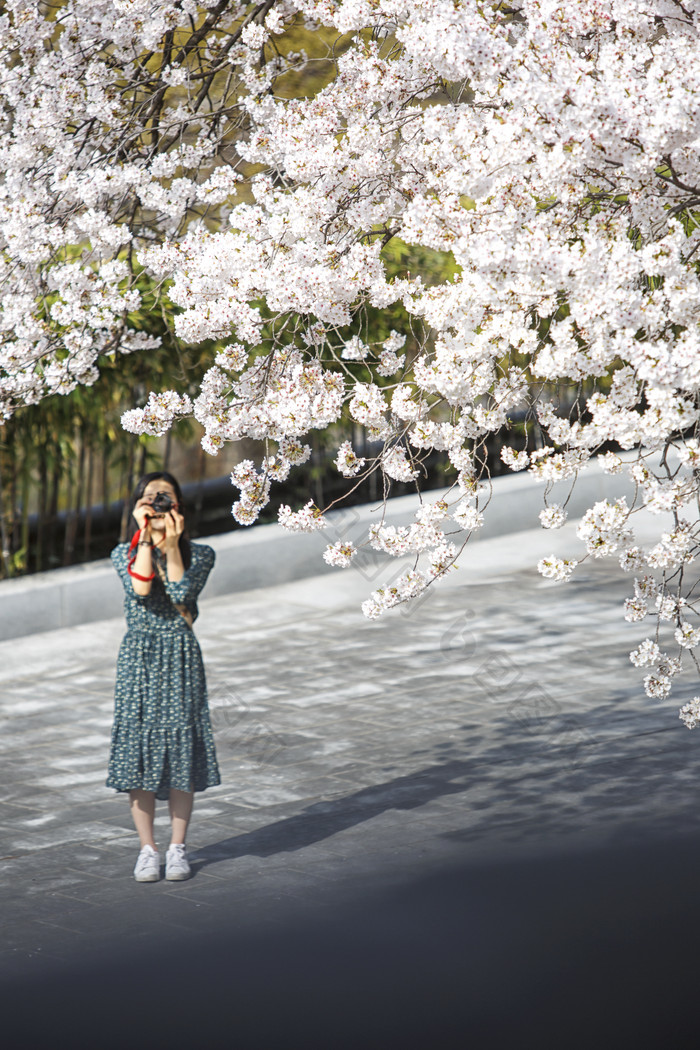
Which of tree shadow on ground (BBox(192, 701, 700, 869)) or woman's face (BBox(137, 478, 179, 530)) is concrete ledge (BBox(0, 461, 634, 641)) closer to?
tree shadow on ground (BBox(192, 701, 700, 869))

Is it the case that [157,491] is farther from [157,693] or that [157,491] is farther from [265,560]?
[265,560]

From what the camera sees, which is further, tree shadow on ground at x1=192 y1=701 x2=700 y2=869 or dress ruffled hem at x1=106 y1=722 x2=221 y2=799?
tree shadow on ground at x1=192 y1=701 x2=700 y2=869

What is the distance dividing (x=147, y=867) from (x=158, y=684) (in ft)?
2.05

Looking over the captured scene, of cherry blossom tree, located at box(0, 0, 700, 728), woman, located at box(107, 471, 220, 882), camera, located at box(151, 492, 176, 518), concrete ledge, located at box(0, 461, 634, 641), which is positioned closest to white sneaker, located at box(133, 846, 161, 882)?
woman, located at box(107, 471, 220, 882)

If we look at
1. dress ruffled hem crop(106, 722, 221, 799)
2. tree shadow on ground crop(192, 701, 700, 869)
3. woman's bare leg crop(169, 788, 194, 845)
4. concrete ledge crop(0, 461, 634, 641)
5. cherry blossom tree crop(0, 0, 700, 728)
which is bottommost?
tree shadow on ground crop(192, 701, 700, 869)

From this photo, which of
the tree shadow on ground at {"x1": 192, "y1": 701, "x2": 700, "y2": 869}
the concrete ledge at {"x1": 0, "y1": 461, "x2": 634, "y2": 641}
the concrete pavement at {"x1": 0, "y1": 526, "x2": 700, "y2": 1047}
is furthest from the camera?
the concrete ledge at {"x1": 0, "y1": 461, "x2": 634, "y2": 641}

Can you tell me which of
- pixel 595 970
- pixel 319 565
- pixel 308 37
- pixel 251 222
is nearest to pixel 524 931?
pixel 595 970

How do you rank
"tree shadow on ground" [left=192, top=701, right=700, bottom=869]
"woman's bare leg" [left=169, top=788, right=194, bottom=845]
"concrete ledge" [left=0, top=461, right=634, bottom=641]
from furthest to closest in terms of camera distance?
1. "concrete ledge" [left=0, top=461, right=634, bottom=641]
2. "tree shadow on ground" [left=192, top=701, right=700, bottom=869]
3. "woman's bare leg" [left=169, top=788, right=194, bottom=845]

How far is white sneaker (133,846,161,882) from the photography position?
4.74m

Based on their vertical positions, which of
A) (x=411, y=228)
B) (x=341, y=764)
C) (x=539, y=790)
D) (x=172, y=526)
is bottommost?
(x=539, y=790)

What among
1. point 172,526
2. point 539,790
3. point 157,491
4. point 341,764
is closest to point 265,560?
point 341,764

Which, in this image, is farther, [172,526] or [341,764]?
[341,764]

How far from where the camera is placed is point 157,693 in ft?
15.5

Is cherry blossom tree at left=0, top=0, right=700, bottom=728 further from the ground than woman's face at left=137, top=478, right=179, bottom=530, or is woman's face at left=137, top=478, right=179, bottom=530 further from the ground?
cherry blossom tree at left=0, top=0, right=700, bottom=728
